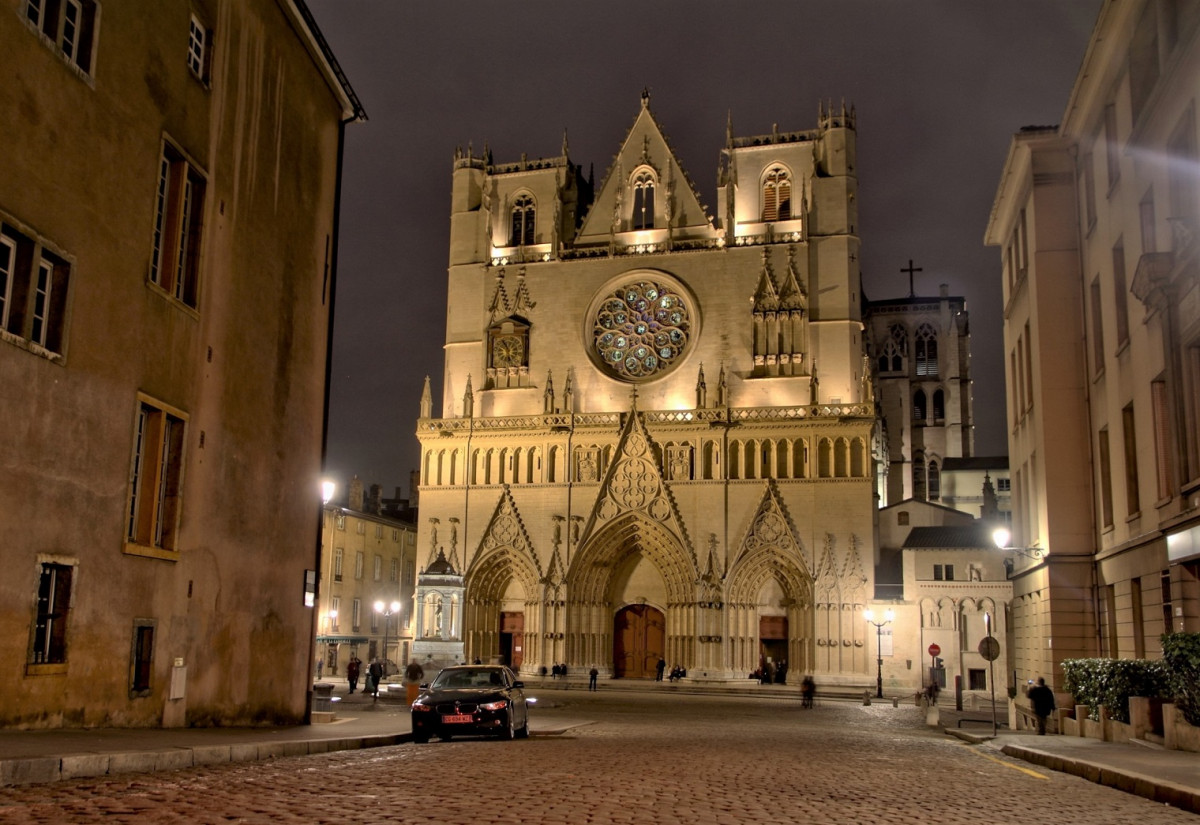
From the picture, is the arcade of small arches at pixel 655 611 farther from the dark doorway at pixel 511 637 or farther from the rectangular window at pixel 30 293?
the rectangular window at pixel 30 293

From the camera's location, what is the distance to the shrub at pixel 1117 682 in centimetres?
1764

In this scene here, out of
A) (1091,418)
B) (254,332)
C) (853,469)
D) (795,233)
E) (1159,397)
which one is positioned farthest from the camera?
(795,233)

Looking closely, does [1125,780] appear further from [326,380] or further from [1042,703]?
[326,380]

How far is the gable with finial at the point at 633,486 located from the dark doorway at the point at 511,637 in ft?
18.0

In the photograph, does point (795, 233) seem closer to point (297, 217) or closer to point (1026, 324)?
point (1026, 324)

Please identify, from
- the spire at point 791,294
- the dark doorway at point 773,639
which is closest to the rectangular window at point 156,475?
the dark doorway at point 773,639

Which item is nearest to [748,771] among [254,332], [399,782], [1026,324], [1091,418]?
[399,782]

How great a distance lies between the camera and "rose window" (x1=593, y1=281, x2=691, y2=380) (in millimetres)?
51938

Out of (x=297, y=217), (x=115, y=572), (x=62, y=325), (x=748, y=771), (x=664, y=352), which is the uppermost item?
(x=664, y=352)

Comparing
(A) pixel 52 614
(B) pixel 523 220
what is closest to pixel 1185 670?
(A) pixel 52 614

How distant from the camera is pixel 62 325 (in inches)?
522

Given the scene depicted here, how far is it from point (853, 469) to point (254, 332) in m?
32.6

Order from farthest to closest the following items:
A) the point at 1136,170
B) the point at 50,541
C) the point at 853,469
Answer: the point at 853,469 → the point at 1136,170 → the point at 50,541

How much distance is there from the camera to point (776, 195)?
52.6m
